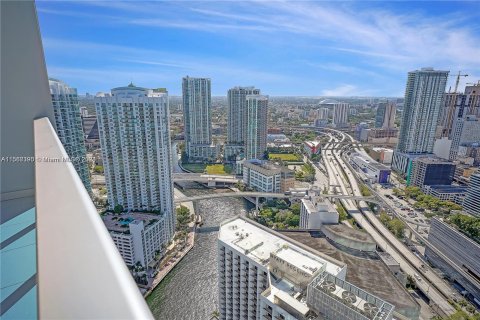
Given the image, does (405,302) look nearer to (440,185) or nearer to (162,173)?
(162,173)

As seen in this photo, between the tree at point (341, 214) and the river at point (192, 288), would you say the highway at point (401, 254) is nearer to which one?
the tree at point (341, 214)

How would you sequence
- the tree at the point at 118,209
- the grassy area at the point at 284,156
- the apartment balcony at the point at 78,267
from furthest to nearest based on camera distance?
1. the grassy area at the point at 284,156
2. the tree at the point at 118,209
3. the apartment balcony at the point at 78,267

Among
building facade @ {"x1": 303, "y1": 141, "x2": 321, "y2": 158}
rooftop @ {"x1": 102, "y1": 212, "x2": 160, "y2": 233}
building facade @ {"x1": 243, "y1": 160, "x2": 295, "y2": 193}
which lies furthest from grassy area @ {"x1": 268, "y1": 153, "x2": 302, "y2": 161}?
rooftop @ {"x1": 102, "y1": 212, "x2": 160, "y2": 233}

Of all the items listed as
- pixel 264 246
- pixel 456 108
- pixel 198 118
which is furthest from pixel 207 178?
pixel 456 108

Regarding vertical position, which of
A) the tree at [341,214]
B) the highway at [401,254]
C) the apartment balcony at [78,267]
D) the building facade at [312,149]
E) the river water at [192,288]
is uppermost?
the apartment balcony at [78,267]

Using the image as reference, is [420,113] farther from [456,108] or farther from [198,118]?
[198,118]

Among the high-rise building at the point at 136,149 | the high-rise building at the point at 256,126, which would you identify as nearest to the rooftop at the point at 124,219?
the high-rise building at the point at 136,149

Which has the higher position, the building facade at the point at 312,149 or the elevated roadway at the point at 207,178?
the building facade at the point at 312,149
